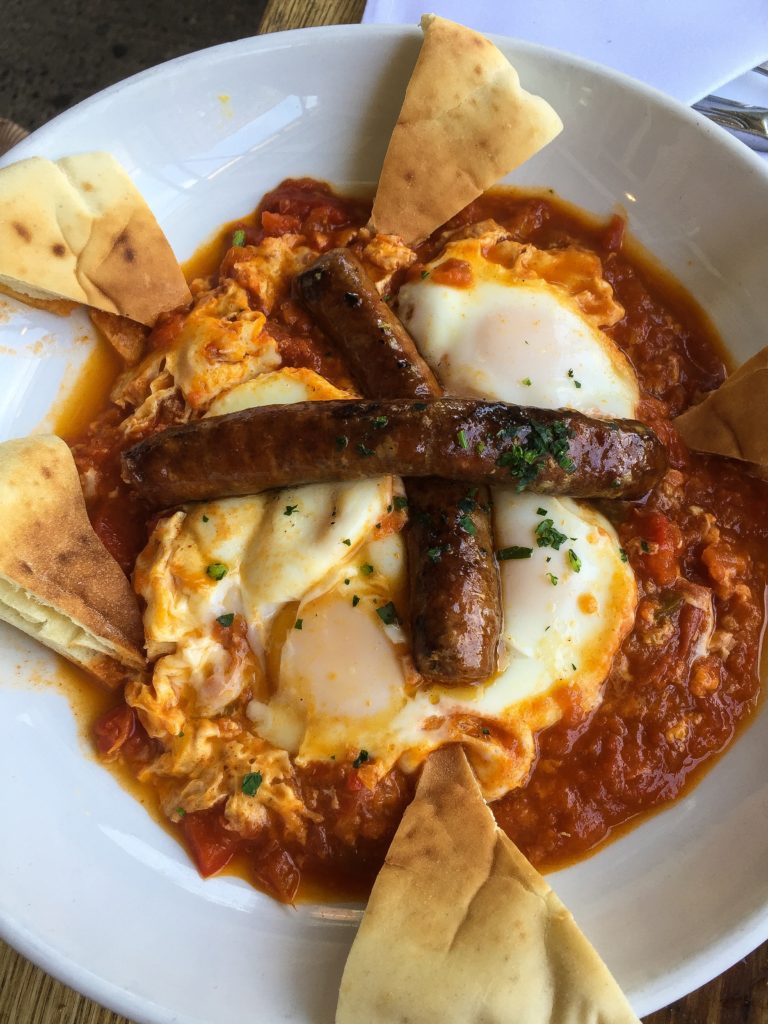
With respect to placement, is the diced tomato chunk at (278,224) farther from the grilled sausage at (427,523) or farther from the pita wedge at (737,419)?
the pita wedge at (737,419)

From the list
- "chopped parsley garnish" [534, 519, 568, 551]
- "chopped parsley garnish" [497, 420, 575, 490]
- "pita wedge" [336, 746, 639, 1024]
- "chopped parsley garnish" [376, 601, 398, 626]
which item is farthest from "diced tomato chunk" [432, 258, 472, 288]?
"pita wedge" [336, 746, 639, 1024]

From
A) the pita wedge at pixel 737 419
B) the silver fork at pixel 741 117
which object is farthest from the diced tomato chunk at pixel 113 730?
the silver fork at pixel 741 117

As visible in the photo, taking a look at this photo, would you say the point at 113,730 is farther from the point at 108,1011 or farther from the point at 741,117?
the point at 741,117

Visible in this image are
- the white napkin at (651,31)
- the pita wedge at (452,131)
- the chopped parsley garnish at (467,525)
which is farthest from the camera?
the white napkin at (651,31)

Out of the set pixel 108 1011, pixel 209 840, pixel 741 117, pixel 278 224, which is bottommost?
pixel 108 1011

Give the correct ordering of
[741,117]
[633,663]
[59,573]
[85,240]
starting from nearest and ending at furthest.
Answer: [59,573] → [633,663] → [85,240] → [741,117]

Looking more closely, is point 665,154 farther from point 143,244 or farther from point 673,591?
point 143,244

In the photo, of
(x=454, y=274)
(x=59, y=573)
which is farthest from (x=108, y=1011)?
(x=454, y=274)
